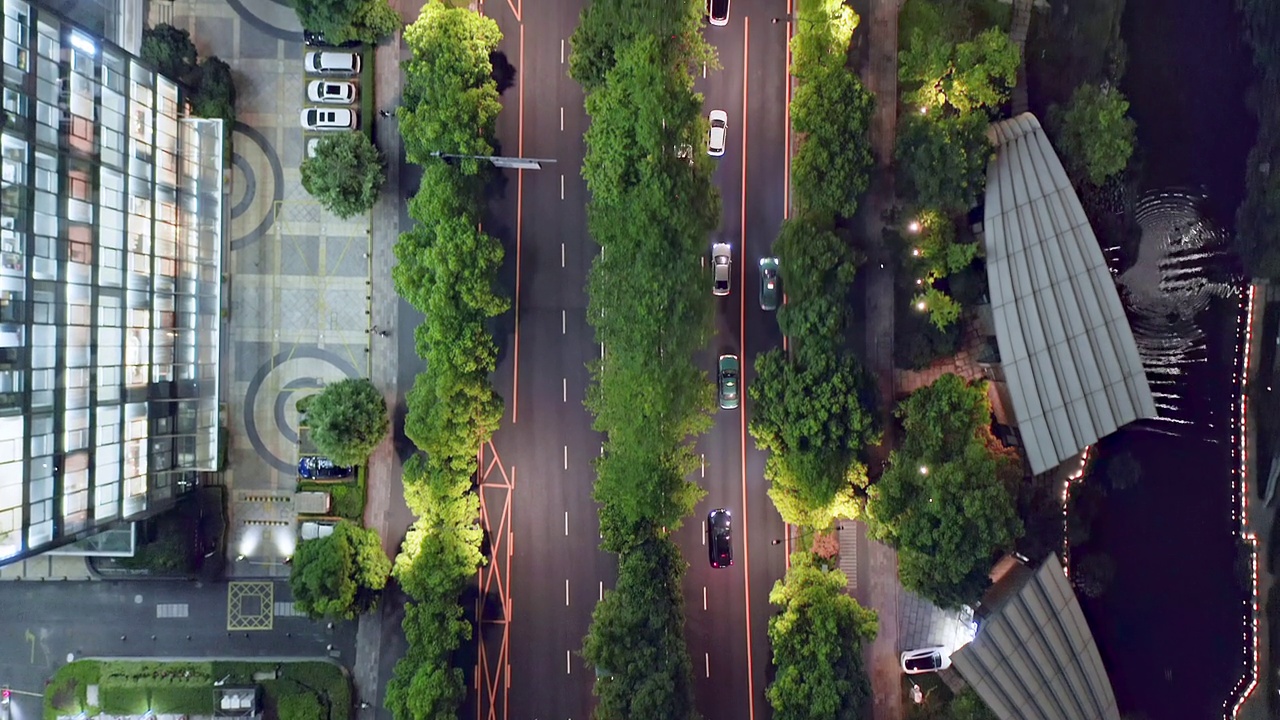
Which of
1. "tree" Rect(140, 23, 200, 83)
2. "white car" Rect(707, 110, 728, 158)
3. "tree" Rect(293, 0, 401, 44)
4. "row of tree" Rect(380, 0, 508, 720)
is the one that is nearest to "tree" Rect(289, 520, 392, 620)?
"row of tree" Rect(380, 0, 508, 720)

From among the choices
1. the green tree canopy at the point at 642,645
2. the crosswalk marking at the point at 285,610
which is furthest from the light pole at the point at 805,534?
the crosswalk marking at the point at 285,610

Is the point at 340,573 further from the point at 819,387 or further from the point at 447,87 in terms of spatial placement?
the point at 819,387

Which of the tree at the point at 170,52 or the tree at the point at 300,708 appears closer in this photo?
the tree at the point at 170,52

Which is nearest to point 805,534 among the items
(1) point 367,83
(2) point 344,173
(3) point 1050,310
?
(3) point 1050,310

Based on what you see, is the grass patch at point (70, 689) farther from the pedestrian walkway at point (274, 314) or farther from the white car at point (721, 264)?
the white car at point (721, 264)

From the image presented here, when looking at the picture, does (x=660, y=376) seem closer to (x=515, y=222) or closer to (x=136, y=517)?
(x=515, y=222)

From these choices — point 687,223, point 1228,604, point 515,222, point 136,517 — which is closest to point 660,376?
point 687,223

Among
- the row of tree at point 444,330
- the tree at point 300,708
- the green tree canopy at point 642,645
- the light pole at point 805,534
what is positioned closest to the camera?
the green tree canopy at point 642,645
